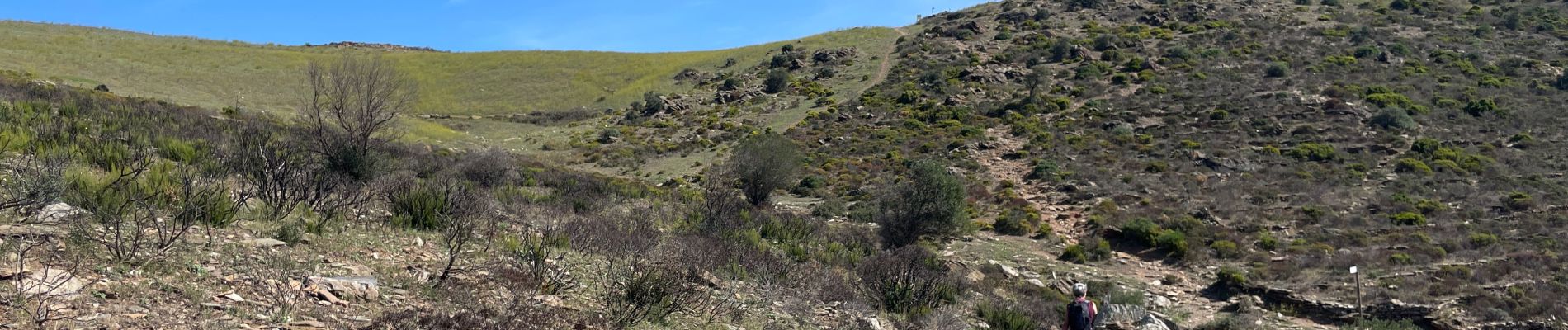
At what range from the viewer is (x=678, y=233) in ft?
38.2

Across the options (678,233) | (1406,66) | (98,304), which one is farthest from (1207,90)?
(98,304)

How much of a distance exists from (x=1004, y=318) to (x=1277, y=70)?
36816 millimetres

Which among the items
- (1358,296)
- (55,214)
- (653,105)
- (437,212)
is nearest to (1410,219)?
(1358,296)

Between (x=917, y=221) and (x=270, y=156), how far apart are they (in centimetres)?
1207

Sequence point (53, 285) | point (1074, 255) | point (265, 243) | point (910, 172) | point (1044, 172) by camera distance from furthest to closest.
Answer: point (1044, 172), point (910, 172), point (1074, 255), point (265, 243), point (53, 285)

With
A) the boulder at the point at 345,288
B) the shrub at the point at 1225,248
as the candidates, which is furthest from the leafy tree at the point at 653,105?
the boulder at the point at 345,288

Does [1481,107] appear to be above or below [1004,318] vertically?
below

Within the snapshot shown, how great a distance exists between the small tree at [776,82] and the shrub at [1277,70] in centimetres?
2409

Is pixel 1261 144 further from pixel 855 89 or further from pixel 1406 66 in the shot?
pixel 855 89

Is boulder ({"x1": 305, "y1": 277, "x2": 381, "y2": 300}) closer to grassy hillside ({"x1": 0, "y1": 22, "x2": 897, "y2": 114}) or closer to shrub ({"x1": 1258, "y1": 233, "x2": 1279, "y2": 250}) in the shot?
shrub ({"x1": 1258, "y1": 233, "x2": 1279, "y2": 250})

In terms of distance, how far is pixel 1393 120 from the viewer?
101ft

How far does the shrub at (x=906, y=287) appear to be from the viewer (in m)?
9.34

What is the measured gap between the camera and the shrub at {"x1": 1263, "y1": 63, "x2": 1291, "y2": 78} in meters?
39.1

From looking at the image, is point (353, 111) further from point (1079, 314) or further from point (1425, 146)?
point (1425, 146)
